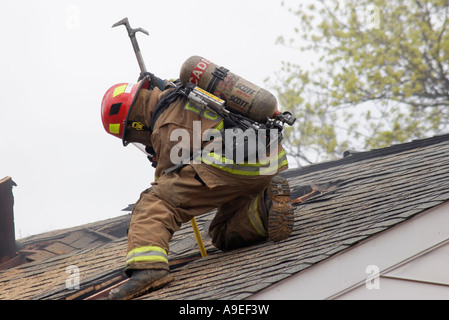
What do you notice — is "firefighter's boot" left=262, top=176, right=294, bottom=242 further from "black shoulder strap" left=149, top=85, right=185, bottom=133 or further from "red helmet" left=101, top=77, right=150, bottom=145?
"red helmet" left=101, top=77, right=150, bottom=145

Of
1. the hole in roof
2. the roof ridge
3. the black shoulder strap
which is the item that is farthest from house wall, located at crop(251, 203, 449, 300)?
the roof ridge

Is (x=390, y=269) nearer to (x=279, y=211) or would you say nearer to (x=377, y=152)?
(x=279, y=211)

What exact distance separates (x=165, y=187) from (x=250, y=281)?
103cm

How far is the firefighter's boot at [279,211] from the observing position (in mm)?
4602

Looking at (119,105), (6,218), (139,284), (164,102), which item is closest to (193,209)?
(139,284)

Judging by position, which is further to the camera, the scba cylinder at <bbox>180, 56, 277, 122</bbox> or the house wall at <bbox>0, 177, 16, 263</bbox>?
the house wall at <bbox>0, 177, 16, 263</bbox>

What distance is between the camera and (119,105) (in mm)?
4875

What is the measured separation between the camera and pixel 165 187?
176 inches

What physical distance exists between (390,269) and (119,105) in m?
2.29

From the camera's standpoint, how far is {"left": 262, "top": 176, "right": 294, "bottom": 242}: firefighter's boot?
4.60 metres

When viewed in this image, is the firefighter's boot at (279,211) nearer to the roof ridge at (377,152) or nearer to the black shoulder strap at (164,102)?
the black shoulder strap at (164,102)

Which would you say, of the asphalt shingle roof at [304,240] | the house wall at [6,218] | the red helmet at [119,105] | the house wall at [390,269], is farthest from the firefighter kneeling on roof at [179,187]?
the house wall at [6,218]
